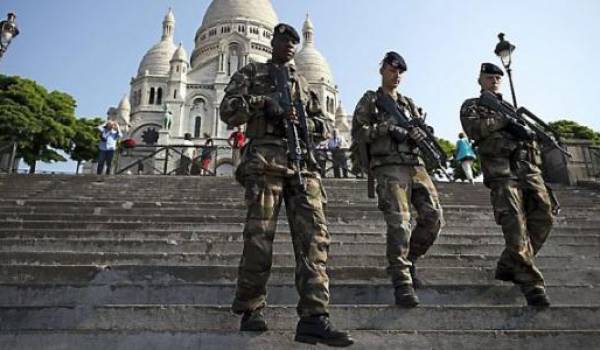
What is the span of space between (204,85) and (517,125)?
2064 inches

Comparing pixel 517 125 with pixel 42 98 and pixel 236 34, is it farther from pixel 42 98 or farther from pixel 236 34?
pixel 236 34

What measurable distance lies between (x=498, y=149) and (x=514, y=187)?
41 cm

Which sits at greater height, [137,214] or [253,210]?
[137,214]

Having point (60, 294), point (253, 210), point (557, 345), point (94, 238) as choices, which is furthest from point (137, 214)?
point (557, 345)

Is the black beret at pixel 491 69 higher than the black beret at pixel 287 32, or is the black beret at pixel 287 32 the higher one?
the black beret at pixel 491 69

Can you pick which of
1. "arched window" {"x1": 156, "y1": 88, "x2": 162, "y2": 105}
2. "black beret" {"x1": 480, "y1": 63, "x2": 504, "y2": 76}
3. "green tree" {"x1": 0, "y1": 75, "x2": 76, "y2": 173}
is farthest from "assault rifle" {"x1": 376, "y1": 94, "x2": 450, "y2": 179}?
"arched window" {"x1": 156, "y1": 88, "x2": 162, "y2": 105}

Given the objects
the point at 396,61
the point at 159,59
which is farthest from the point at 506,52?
the point at 159,59

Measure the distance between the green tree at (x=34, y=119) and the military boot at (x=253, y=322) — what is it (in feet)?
115

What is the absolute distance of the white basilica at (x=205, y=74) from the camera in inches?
2085

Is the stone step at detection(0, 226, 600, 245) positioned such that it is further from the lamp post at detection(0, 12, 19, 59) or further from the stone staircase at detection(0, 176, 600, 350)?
the lamp post at detection(0, 12, 19, 59)

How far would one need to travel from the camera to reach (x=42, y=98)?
3819cm

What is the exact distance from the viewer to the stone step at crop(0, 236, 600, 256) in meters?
6.27

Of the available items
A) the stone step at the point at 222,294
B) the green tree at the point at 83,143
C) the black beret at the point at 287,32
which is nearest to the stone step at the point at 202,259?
the stone step at the point at 222,294

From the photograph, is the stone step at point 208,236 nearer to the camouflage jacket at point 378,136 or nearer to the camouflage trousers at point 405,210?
the camouflage trousers at point 405,210
